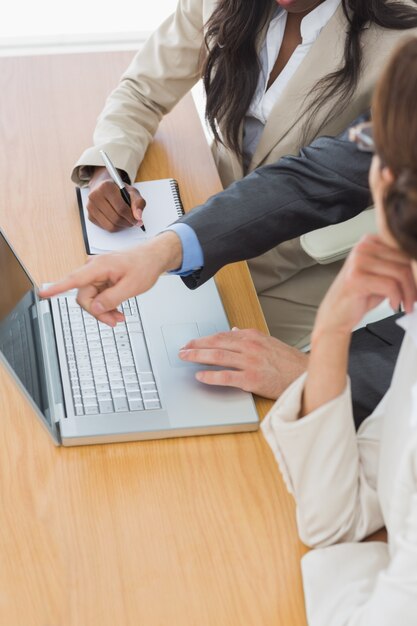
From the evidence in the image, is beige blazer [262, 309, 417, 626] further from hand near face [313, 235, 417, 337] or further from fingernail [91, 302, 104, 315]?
fingernail [91, 302, 104, 315]

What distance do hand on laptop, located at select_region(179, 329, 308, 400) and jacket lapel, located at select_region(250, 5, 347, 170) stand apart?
0.47 meters

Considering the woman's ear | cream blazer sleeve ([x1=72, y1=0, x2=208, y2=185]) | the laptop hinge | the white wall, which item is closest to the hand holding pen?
cream blazer sleeve ([x1=72, y1=0, x2=208, y2=185])

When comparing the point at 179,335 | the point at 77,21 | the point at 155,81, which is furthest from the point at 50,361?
the point at 77,21

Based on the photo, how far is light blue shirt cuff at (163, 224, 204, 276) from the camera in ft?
4.35

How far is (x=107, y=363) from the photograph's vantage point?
1.25 metres

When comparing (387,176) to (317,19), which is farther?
(317,19)

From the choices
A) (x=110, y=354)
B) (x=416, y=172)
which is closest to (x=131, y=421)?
(x=110, y=354)

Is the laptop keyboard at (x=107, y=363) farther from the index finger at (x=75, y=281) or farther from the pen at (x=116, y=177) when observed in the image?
the pen at (x=116, y=177)

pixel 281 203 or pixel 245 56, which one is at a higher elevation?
pixel 245 56

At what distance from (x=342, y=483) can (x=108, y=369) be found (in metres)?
0.39

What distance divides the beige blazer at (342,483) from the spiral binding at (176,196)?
→ 62 centimetres

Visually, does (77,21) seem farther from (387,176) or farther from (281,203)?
(387,176)

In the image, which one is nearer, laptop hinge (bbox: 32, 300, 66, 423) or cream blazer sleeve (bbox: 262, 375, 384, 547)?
cream blazer sleeve (bbox: 262, 375, 384, 547)

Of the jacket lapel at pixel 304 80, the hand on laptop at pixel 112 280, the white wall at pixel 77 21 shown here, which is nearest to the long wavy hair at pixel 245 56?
the jacket lapel at pixel 304 80
